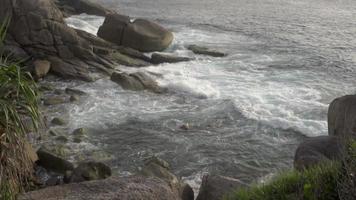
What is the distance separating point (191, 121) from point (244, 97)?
3.48 m

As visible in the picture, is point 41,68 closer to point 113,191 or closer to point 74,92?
point 74,92

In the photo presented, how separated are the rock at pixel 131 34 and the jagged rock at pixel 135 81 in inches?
180

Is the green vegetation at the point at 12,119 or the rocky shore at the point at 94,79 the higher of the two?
the green vegetation at the point at 12,119

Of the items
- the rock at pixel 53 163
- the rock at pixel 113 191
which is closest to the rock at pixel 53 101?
the rock at pixel 53 163

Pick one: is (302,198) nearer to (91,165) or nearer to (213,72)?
(91,165)

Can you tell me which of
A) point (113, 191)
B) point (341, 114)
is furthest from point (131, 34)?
point (113, 191)

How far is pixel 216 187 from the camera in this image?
11.0m

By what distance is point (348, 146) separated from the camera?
779 centimetres

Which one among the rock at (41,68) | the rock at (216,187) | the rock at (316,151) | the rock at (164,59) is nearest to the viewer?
the rock at (216,187)

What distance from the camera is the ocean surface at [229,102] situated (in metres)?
15.0

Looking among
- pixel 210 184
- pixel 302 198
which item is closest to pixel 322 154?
pixel 210 184

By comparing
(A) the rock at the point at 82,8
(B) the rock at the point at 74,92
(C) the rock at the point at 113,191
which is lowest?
(A) the rock at the point at 82,8

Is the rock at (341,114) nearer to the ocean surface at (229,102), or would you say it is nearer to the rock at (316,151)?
the rock at (316,151)

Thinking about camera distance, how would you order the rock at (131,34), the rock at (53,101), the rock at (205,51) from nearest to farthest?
1. the rock at (53,101)
2. the rock at (131,34)
3. the rock at (205,51)
